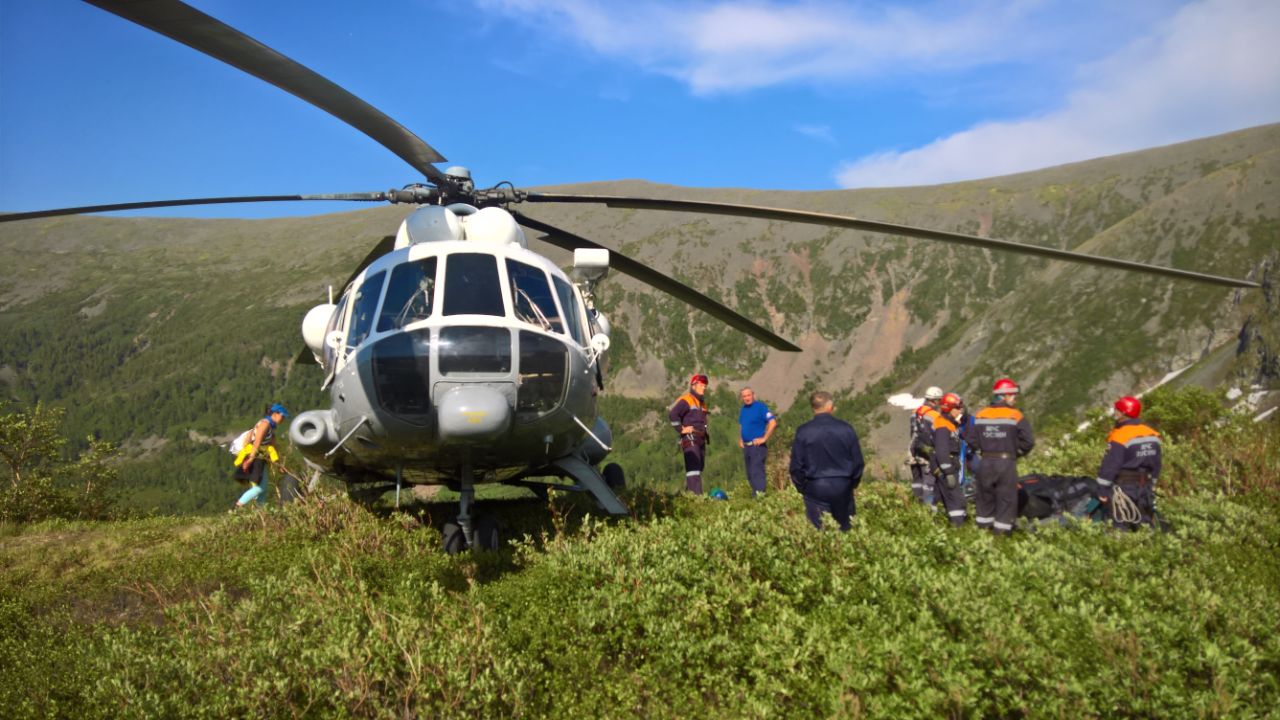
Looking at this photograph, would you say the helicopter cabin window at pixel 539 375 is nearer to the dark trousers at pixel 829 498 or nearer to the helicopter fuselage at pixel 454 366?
the helicopter fuselage at pixel 454 366

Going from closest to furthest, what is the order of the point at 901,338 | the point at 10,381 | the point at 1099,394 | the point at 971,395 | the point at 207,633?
1. the point at 207,633
2. the point at 1099,394
3. the point at 971,395
4. the point at 901,338
5. the point at 10,381

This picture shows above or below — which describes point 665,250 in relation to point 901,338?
above

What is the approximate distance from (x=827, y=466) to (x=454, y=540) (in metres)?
3.56

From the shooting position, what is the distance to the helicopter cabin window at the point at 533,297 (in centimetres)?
693

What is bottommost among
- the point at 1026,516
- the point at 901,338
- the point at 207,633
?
the point at 901,338

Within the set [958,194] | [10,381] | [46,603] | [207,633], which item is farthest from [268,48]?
[10,381]

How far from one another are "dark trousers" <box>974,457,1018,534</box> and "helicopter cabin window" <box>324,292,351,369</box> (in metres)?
6.86

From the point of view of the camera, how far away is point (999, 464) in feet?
25.7

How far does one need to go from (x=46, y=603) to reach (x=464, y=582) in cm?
329

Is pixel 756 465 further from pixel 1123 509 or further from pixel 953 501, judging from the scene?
pixel 1123 509

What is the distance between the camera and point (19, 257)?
107 m

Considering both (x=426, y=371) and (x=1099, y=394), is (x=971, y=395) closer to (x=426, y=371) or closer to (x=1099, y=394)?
(x=1099, y=394)

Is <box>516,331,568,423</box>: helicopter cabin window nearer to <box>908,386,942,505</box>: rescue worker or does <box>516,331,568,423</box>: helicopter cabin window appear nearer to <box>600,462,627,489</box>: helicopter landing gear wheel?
<box>600,462,627,489</box>: helicopter landing gear wheel

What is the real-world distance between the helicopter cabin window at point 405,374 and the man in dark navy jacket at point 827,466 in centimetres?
339
